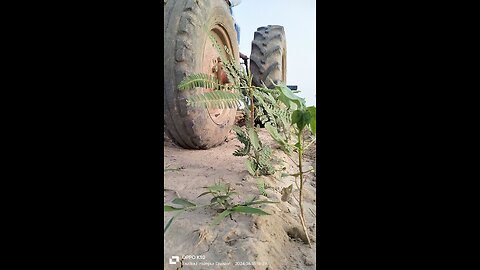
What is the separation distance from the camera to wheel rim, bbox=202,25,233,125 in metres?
1.12

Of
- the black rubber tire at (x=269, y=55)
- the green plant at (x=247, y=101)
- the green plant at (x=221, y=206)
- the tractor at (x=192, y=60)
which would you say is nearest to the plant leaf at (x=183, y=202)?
the green plant at (x=221, y=206)

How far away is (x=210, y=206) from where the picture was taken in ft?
2.20

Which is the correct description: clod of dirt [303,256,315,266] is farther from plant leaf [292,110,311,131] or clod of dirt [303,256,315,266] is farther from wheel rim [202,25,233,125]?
wheel rim [202,25,233,125]

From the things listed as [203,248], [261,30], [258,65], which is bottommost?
[203,248]

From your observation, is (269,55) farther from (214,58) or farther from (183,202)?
(183,202)

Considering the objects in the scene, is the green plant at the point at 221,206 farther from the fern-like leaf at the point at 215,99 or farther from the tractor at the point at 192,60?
the tractor at the point at 192,60

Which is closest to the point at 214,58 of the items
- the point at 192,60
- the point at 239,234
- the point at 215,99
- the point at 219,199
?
the point at 192,60

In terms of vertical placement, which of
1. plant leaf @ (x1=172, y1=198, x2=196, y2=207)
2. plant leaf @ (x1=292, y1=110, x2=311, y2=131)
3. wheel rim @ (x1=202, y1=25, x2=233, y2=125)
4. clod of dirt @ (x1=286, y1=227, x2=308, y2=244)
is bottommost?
clod of dirt @ (x1=286, y1=227, x2=308, y2=244)

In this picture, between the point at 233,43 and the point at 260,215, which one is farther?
the point at 233,43

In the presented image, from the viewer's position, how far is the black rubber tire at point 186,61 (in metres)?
0.97

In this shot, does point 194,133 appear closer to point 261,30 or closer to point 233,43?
point 233,43

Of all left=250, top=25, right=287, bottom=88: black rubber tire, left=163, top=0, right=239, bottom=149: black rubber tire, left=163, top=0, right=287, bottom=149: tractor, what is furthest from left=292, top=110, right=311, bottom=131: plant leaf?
left=250, top=25, right=287, bottom=88: black rubber tire
